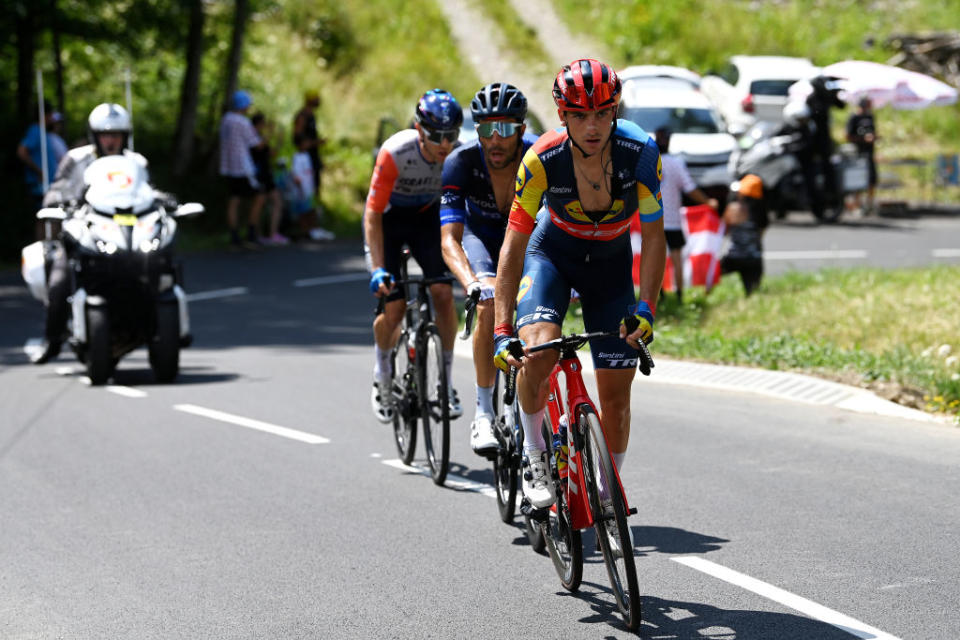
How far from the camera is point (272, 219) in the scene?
961 inches

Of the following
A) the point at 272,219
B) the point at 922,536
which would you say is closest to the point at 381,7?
the point at 272,219

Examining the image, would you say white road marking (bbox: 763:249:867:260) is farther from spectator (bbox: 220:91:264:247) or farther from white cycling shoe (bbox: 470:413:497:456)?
white cycling shoe (bbox: 470:413:497:456)

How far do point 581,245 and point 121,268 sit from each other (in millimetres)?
6547

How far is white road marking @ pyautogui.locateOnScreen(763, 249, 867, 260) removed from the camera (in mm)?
21703

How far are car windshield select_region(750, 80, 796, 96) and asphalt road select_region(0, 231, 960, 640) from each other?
67.1ft

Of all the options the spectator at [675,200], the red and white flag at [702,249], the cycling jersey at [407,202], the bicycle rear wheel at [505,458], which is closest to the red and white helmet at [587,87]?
the bicycle rear wheel at [505,458]

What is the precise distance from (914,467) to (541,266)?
10.6 feet

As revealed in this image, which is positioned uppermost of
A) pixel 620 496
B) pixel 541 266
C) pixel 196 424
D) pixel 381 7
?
pixel 381 7

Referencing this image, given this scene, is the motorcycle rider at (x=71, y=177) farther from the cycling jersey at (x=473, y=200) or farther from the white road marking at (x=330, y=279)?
the white road marking at (x=330, y=279)

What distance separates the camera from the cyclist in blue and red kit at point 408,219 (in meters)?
8.35

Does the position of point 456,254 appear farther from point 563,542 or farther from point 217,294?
point 217,294

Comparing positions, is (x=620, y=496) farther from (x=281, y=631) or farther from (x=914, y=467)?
(x=914, y=467)

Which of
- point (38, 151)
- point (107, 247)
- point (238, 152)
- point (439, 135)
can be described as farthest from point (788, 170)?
point (439, 135)

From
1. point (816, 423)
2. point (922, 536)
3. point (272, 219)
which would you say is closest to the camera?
point (922, 536)
